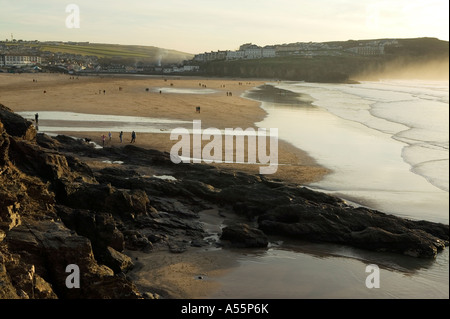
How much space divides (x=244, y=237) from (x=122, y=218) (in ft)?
14.2

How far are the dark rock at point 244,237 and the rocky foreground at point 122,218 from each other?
4cm

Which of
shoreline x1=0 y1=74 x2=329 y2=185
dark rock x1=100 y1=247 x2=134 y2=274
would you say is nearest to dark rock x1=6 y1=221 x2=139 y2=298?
dark rock x1=100 y1=247 x2=134 y2=274

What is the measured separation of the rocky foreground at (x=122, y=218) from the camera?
9.16 m

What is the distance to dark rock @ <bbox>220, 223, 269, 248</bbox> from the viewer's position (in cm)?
1521

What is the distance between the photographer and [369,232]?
52.7 ft

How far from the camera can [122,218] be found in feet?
50.1

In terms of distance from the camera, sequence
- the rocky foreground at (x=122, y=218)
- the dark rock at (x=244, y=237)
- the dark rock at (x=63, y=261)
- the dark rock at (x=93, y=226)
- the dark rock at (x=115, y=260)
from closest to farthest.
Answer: the dark rock at (x=63, y=261), the rocky foreground at (x=122, y=218), the dark rock at (x=115, y=260), the dark rock at (x=93, y=226), the dark rock at (x=244, y=237)

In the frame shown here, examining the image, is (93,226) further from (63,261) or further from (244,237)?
(244,237)

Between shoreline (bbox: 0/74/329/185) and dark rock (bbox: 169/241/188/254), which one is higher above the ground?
shoreline (bbox: 0/74/329/185)

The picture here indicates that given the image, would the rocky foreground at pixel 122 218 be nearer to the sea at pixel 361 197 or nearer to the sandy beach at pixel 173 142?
the sandy beach at pixel 173 142

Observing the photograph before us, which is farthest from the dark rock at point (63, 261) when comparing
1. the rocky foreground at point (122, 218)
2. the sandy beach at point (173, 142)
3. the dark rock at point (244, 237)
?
the dark rock at point (244, 237)

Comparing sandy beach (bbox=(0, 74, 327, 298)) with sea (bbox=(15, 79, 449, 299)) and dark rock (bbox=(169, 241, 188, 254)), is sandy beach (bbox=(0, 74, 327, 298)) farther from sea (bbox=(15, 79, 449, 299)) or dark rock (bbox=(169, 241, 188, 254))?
sea (bbox=(15, 79, 449, 299))

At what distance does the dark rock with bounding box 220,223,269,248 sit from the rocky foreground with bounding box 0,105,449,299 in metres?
0.04

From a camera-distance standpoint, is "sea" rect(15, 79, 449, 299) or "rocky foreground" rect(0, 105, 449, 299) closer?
"rocky foreground" rect(0, 105, 449, 299)
